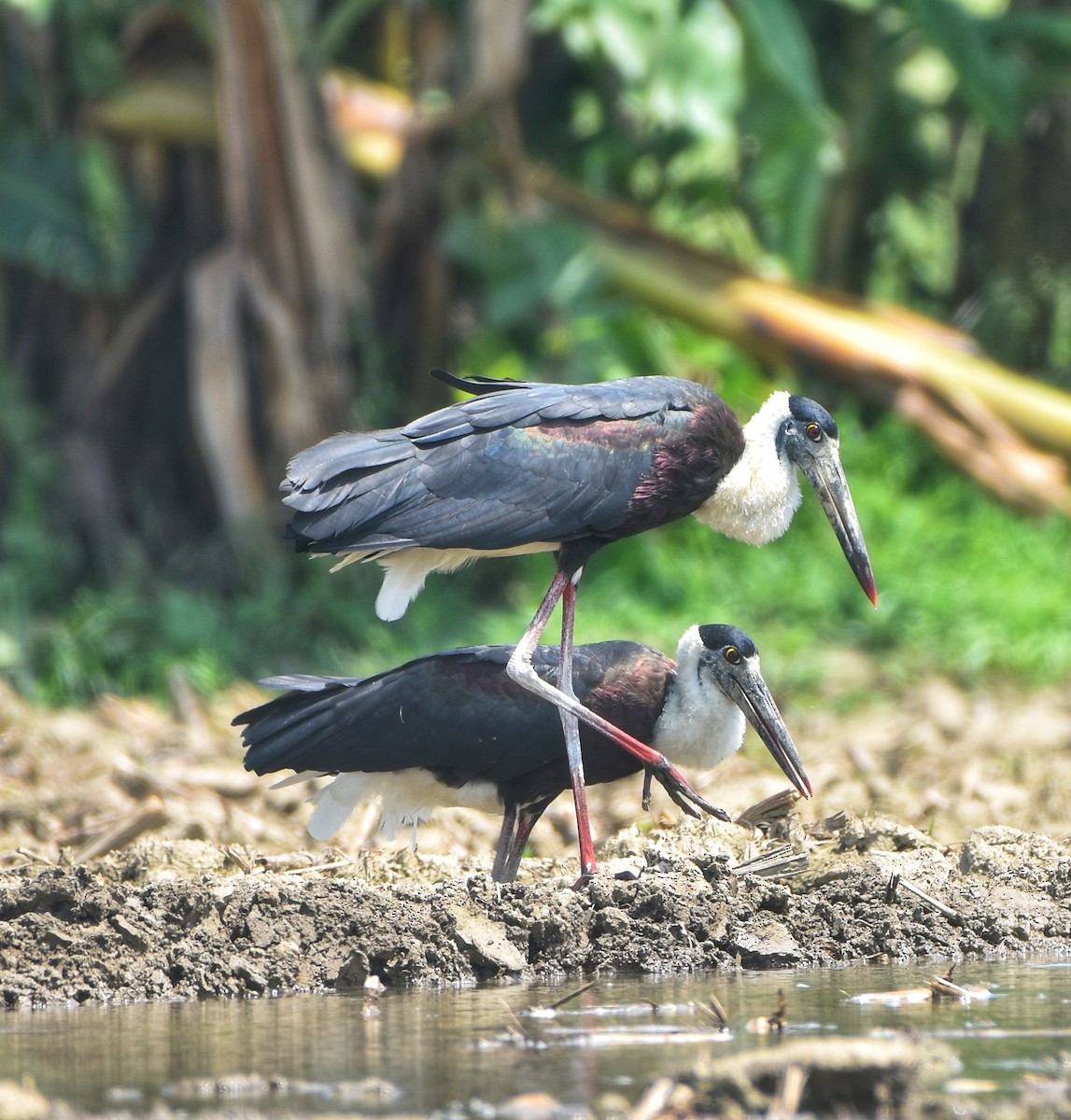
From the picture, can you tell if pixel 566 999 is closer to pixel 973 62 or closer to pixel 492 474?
pixel 492 474

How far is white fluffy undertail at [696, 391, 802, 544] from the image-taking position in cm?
527

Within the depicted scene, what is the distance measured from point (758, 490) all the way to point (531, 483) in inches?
28.0

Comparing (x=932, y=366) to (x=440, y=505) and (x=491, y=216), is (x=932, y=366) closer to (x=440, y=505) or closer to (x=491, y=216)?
(x=491, y=216)

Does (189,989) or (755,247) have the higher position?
(755,247)

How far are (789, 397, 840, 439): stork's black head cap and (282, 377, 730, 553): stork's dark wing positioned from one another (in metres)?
0.47

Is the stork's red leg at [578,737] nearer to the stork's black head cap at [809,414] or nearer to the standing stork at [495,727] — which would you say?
the standing stork at [495,727]

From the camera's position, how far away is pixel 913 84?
13.3 m

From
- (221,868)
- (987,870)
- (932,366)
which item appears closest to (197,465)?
(932,366)

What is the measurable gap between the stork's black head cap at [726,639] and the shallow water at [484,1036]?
1133 mm

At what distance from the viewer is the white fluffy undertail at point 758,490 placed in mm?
5270

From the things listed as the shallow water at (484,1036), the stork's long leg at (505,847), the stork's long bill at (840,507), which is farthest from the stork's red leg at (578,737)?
the stork's long bill at (840,507)

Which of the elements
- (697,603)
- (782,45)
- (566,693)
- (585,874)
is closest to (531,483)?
(566,693)

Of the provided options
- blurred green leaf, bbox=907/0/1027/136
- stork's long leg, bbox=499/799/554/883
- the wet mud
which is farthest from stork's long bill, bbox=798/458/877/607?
blurred green leaf, bbox=907/0/1027/136

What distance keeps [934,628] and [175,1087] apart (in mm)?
5511
